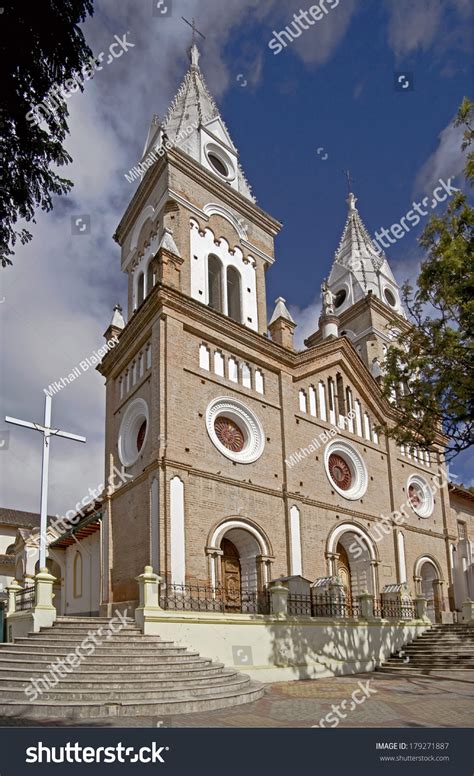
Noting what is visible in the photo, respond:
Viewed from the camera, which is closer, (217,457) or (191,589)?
(191,589)

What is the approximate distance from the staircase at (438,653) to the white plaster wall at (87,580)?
38.2ft

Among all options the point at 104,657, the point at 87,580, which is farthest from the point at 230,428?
the point at 87,580

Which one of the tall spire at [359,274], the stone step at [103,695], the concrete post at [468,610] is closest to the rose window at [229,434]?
the stone step at [103,695]

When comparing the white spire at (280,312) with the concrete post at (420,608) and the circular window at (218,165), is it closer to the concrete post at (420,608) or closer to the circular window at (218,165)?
the circular window at (218,165)

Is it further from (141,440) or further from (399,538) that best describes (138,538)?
(399,538)

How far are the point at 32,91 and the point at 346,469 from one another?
→ 66.0ft

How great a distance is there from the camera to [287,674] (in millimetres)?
16500

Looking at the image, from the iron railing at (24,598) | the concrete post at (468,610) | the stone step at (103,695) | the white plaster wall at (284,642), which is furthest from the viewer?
the concrete post at (468,610)

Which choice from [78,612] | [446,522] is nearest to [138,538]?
[78,612]

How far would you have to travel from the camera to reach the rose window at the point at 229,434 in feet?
67.5

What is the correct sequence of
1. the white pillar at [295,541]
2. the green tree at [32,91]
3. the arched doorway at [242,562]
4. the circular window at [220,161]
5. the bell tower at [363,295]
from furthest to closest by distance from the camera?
the bell tower at [363,295], the circular window at [220,161], the white pillar at [295,541], the arched doorway at [242,562], the green tree at [32,91]

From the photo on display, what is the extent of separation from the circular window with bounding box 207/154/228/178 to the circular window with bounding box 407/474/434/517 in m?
16.8

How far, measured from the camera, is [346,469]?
1007 inches
